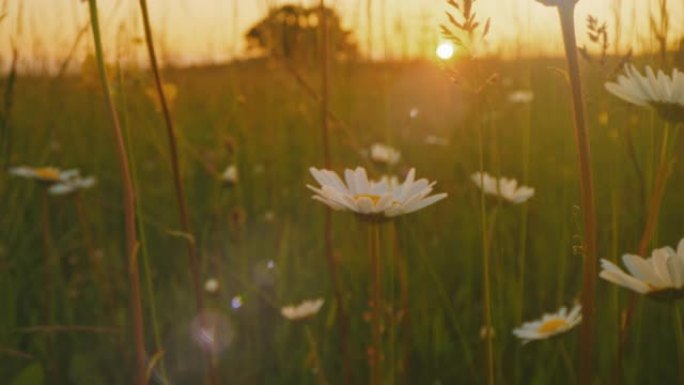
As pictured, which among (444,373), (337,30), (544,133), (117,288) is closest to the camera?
(444,373)

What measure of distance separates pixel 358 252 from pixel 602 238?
0.50 meters

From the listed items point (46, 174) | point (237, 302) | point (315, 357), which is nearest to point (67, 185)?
point (46, 174)

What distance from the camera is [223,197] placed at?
1.94 meters

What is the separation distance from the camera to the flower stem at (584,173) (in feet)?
1.41

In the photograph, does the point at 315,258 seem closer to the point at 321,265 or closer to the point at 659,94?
the point at 321,265

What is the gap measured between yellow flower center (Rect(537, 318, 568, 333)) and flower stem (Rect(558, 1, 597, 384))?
0.44m

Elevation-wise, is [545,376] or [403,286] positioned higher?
[403,286]

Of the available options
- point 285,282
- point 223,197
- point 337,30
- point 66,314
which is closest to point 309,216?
point 223,197

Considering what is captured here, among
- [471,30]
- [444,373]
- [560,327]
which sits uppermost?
[471,30]

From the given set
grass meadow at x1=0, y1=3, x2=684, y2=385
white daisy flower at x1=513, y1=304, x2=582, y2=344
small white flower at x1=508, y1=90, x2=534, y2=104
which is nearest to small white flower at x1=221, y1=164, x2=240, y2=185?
grass meadow at x1=0, y1=3, x2=684, y2=385

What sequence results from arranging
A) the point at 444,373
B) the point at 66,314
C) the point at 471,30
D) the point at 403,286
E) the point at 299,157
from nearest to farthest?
the point at 471,30 → the point at 403,286 → the point at 444,373 → the point at 66,314 → the point at 299,157

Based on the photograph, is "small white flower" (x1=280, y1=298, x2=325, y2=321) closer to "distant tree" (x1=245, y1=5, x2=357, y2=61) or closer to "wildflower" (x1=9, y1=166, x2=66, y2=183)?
"distant tree" (x1=245, y1=5, x2=357, y2=61)

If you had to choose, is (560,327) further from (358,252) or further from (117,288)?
(117,288)

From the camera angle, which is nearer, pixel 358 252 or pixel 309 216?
pixel 358 252
